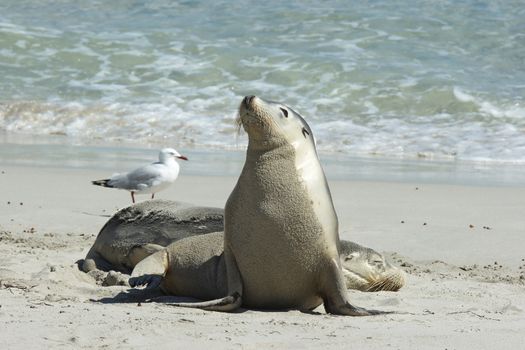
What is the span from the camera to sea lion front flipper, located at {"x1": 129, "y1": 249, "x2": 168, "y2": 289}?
4758 mm

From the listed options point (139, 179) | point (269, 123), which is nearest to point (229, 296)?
point (269, 123)

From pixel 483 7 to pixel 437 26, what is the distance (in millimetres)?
2012

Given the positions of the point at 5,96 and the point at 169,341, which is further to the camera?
the point at 5,96

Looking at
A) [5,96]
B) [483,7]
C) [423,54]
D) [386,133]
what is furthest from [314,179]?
[483,7]

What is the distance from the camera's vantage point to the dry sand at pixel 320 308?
3.66 metres

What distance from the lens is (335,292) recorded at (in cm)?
446

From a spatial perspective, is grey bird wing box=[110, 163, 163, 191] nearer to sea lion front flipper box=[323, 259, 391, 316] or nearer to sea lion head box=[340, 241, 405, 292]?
sea lion head box=[340, 241, 405, 292]

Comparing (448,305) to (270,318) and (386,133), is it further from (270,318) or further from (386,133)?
(386,133)

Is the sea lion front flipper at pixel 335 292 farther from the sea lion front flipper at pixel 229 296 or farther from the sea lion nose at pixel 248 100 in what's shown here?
the sea lion nose at pixel 248 100

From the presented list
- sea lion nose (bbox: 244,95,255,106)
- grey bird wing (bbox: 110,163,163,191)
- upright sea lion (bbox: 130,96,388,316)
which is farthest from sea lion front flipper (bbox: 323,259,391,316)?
grey bird wing (bbox: 110,163,163,191)

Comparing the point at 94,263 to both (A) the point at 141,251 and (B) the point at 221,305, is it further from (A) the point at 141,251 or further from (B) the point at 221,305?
(B) the point at 221,305

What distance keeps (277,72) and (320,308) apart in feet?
42.4

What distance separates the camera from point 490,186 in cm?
955

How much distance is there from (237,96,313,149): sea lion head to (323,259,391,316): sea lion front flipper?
0.59m
